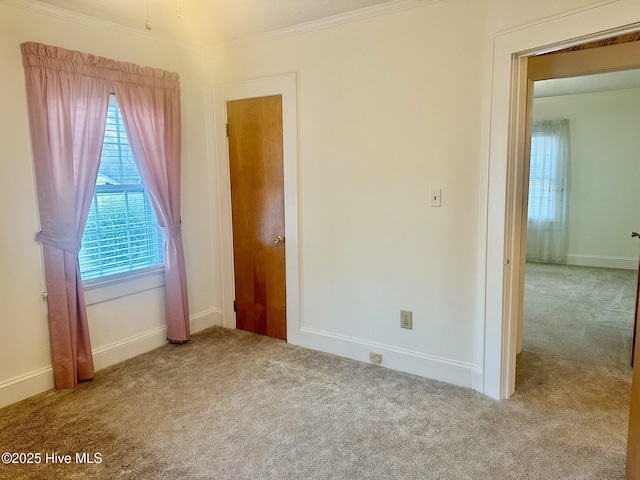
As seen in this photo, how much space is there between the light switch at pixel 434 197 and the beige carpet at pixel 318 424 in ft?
3.99

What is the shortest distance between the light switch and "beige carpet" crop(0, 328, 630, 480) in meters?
1.22

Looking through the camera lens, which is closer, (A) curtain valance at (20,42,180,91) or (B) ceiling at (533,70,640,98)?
(A) curtain valance at (20,42,180,91)

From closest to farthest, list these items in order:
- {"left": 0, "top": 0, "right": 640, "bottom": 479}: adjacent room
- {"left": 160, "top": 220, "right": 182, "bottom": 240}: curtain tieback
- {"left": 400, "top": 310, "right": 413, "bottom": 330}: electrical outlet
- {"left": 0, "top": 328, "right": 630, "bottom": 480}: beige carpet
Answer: {"left": 0, "top": 328, "right": 630, "bottom": 480}: beige carpet, {"left": 0, "top": 0, "right": 640, "bottom": 479}: adjacent room, {"left": 400, "top": 310, "right": 413, "bottom": 330}: electrical outlet, {"left": 160, "top": 220, "right": 182, "bottom": 240}: curtain tieback

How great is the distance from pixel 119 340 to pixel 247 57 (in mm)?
2494

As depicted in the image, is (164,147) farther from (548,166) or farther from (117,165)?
(548,166)

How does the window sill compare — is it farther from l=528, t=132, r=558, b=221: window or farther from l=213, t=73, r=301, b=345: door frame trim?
l=528, t=132, r=558, b=221: window

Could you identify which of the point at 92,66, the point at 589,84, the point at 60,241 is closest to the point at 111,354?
the point at 60,241

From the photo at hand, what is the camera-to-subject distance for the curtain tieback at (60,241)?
2.72 m

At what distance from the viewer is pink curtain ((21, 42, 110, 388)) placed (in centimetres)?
264

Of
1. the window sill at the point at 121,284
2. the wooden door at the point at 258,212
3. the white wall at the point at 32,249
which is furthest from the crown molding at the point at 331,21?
the window sill at the point at 121,284

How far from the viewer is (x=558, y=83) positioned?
544 centimetres

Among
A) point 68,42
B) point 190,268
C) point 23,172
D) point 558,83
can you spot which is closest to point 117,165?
point 23,172

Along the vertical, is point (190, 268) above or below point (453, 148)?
below

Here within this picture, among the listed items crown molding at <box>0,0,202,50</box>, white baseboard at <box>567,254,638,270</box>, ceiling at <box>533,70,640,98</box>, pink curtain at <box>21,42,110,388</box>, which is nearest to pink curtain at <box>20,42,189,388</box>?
pink curtain at <box>21,42,110,388</box>
